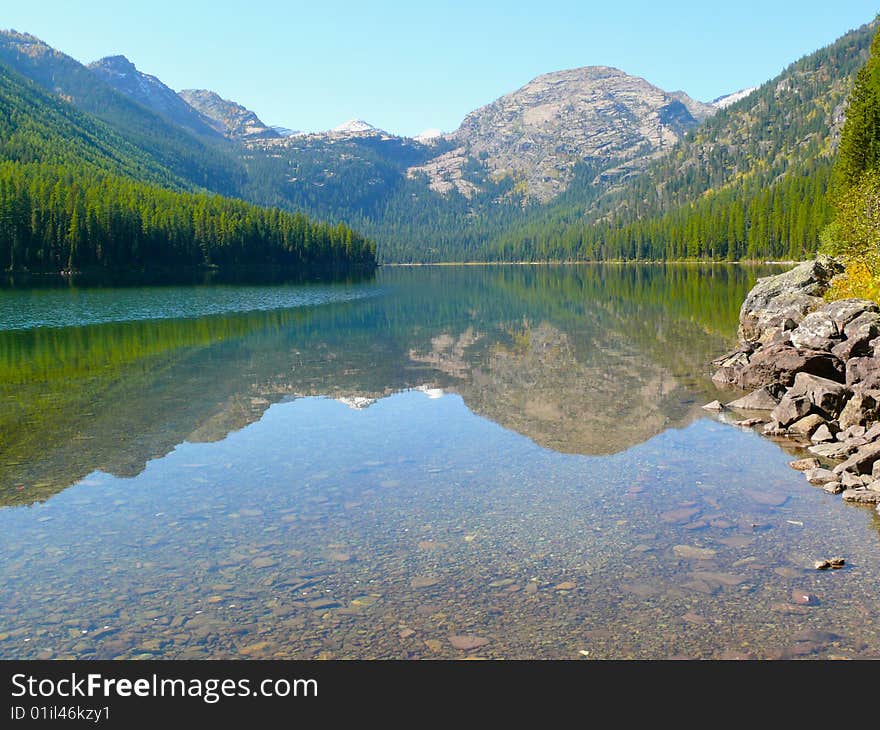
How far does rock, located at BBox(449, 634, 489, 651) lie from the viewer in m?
9.90

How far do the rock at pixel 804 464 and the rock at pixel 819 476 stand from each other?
509 mm

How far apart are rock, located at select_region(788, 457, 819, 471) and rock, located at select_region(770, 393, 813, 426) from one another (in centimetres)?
383

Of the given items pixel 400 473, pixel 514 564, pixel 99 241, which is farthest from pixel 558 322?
pixel 99 241

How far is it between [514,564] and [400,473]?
21.6ft

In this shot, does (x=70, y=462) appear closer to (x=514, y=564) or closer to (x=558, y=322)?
(x=514, y=564)

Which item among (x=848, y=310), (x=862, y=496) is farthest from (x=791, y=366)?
(x=862, y=496)

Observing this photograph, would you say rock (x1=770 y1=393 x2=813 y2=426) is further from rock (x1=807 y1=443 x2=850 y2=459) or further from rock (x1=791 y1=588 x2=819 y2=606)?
rock (x1=791 y1=588 x2=819 y2=606)

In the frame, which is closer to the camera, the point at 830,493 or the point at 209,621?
the point at 209,621

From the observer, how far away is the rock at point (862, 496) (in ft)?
50.9

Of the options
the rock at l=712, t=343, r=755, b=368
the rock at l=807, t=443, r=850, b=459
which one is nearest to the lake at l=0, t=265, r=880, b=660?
the rock at l=807, t=443, r=850, b=459

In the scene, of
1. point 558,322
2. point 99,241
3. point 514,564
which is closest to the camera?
point 514,564

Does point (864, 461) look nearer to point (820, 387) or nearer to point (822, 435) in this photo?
point (822, 435)

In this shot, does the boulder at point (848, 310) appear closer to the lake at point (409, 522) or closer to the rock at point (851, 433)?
the lake at point (409, 522)
